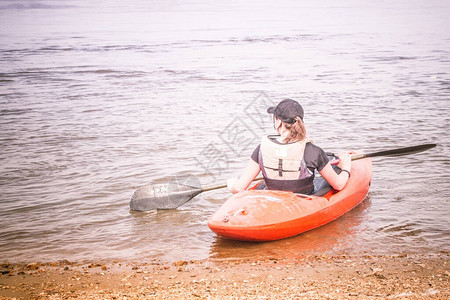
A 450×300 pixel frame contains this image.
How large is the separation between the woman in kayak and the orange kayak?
0.41ft

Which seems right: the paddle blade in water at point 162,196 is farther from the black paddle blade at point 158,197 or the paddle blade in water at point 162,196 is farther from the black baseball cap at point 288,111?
the black baseball cap at point 288,111

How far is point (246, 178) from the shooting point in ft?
17.6

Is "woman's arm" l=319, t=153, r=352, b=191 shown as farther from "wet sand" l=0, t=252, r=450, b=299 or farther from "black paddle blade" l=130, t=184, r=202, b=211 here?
"black paddle blade" l=130, t=184, r=202, b=211

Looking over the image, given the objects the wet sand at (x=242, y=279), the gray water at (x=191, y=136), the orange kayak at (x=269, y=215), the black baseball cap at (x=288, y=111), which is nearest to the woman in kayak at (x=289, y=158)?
the black baseball cap at (x=288, y=111)

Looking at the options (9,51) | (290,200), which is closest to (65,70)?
(9,51)

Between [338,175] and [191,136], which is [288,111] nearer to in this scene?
[338,175]

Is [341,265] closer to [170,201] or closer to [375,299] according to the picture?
[375,299]

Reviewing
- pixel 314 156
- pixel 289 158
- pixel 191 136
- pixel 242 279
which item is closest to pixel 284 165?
pixel 289 158

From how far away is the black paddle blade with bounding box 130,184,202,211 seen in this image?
20.5ft

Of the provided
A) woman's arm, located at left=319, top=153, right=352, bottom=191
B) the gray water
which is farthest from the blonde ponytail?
the gray water

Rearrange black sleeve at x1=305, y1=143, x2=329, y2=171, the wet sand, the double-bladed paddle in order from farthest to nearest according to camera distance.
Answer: the double-bladed paddle → black sleeve at x1=305, y1=143, x2=329, y2=171 → the wet sand

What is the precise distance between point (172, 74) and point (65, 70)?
391 cm

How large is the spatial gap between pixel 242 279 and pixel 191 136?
228 inches

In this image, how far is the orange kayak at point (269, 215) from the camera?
5.02 meters
